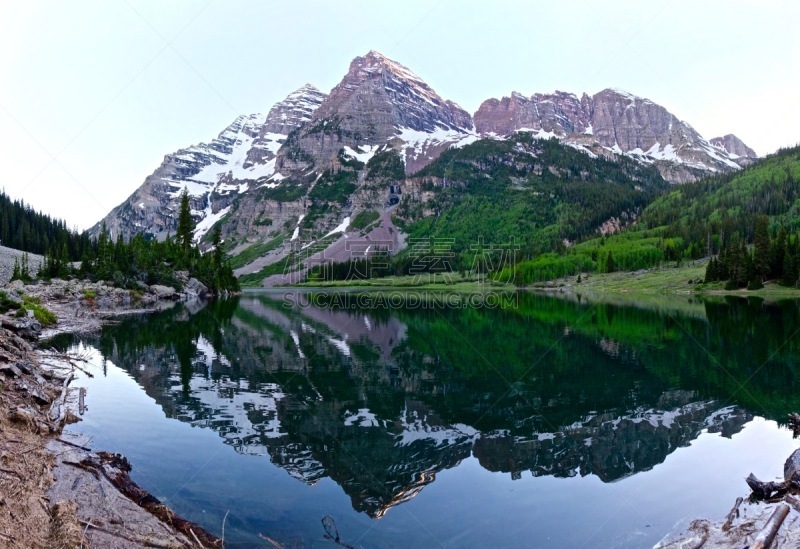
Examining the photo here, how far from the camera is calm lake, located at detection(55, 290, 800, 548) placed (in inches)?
478

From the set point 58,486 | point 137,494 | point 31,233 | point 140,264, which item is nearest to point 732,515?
point 137,494

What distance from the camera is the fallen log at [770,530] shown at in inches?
346

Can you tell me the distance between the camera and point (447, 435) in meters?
18.4

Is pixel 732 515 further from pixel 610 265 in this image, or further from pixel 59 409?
pixel 610 265

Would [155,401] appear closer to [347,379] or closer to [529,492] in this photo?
[347,379]

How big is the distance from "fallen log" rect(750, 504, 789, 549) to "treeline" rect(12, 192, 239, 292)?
95107 mm

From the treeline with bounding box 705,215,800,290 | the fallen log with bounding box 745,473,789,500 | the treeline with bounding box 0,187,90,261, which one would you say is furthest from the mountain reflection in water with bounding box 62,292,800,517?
the treeline with bounding box 0,187,90,261

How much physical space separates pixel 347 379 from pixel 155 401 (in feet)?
32.9

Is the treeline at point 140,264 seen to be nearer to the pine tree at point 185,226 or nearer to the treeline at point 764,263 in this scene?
the pine tree at point 185,226

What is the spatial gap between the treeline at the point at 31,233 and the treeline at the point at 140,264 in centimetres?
1951

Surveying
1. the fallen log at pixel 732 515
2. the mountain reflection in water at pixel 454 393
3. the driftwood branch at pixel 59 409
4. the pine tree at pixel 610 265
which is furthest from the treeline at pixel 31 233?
the pine tree at pixel 610 265

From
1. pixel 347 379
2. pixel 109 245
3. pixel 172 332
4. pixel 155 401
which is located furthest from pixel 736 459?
pixel 109 245

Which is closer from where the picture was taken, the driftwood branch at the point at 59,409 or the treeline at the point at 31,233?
the driftwood branch at the point at 59,409

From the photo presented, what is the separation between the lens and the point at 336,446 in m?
16.9
